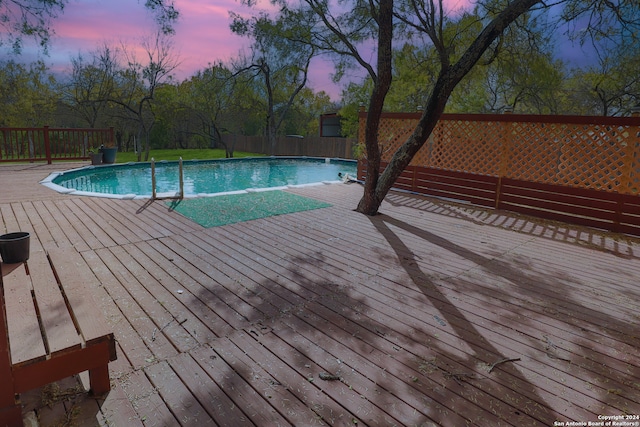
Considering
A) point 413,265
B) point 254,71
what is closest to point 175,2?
point 413,265

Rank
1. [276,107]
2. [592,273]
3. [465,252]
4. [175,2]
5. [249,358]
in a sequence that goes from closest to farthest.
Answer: [249,358] → [592,273] → [465,252] → [175,2] → [276,107]

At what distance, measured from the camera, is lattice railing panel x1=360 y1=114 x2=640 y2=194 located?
4.80 m

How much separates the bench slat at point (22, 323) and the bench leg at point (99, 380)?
0.29 metres

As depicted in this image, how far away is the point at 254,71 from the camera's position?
15898 millimetres

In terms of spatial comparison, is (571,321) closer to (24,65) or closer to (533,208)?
(533,208)

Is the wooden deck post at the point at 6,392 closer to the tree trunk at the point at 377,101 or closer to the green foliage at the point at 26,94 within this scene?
the tree trunk at the point at 377,101

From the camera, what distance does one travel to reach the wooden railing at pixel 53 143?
9.53 metres

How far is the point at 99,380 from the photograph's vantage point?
164cm

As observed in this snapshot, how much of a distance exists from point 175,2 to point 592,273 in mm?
5272

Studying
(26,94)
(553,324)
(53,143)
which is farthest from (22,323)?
(26,94)

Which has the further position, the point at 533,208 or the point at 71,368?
the point at 533,208

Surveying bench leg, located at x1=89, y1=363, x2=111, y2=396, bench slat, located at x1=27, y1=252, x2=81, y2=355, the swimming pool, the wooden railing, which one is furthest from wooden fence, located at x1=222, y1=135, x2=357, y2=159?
bench leg, located at x1=89, y1=363, x2=111, y2=396

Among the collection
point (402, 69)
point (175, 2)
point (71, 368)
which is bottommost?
point (71, 368)

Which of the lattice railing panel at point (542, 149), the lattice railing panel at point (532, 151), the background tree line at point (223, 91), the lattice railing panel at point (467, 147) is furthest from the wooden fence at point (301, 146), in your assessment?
the lattice railing panel at point (532, 151)
